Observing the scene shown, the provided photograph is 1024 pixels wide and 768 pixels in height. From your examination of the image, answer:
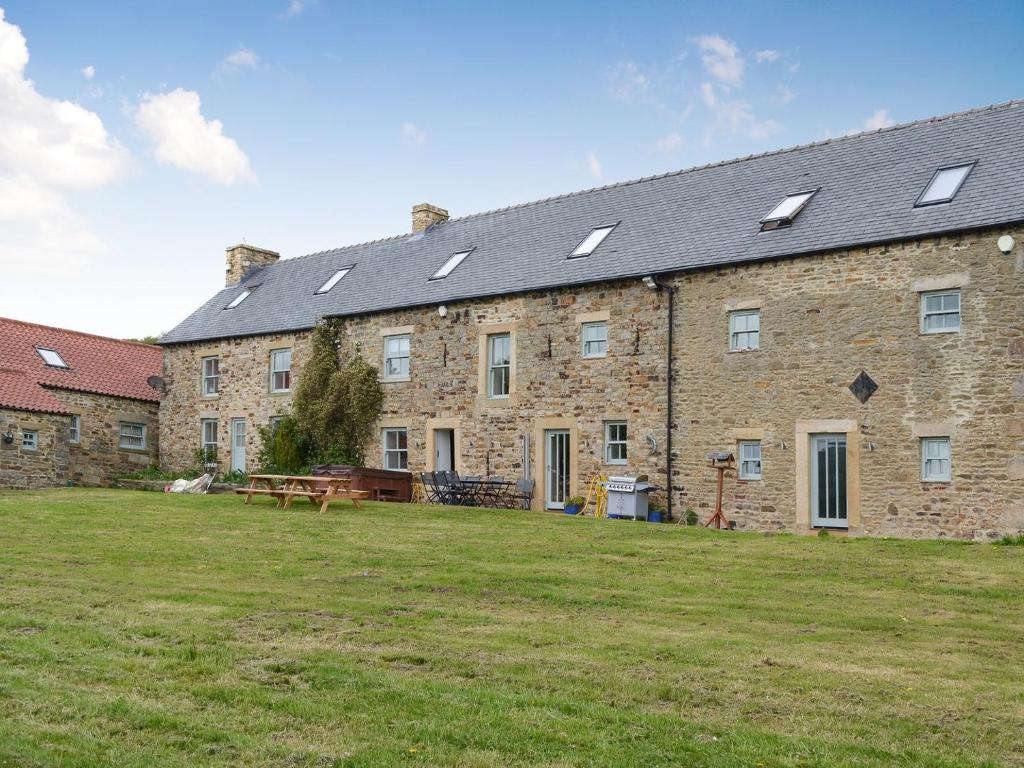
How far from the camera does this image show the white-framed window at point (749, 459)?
1939 cm

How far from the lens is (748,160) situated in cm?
2348

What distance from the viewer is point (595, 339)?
22.0 metres

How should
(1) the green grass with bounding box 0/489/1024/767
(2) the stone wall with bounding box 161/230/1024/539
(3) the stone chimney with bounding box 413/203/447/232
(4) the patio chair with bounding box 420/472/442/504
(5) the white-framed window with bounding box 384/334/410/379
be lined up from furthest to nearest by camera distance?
(3) the stone chimney with bounding box 413/203/447/232 < (5) the white-framed window with bounding box 384/334/410/379 < (4) the patio chair with bounding box 420/472/442/504 < (2) the stone wall with bounding box 161/230/1024/539 < (1) the green grass with bounding box 0/489/1024/767

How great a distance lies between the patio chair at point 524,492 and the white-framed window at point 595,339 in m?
3.10

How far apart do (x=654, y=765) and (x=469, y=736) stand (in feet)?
3.46

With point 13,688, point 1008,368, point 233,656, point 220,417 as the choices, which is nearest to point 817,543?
point 1008,368

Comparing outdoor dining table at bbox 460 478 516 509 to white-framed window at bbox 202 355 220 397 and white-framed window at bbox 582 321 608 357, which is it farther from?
white-framed window at bbox 202 355 220 397

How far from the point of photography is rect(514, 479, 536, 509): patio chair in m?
22.6

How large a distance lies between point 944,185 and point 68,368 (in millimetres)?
24906

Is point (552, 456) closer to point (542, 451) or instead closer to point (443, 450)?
point (542, 451)

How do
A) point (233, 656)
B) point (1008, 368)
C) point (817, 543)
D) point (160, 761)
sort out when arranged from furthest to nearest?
point (1008, 368) → point (817, 543) → point (233, 656) → point (160, 761)

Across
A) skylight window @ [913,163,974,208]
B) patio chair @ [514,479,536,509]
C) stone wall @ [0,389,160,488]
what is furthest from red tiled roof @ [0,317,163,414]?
skylight window @ [913,163,974,208]

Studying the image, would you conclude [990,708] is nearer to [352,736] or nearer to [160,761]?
[352,736]

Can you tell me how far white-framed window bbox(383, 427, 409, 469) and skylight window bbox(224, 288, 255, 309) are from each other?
908cm
